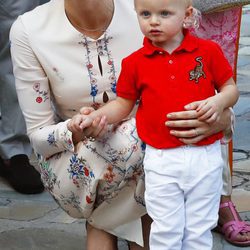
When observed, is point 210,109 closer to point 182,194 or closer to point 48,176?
point 182,194

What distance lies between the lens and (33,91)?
312 centimetres

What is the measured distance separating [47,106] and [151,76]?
526 millimetres

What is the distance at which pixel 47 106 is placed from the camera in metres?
3.14

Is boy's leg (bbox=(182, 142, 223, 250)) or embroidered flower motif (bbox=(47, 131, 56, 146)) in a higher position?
embroidered flower motif (bbox=(47, 131, 56, 146))

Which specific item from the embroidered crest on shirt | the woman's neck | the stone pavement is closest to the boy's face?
the embroidered crest on shirt

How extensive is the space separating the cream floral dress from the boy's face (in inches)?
14.5

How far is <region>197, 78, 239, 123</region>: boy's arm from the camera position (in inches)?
107

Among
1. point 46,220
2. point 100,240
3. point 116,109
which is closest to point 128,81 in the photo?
point 116,109

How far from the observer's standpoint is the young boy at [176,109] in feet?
8.99

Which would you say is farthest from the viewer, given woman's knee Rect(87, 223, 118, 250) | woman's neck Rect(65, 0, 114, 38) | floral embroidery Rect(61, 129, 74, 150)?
woman's knee Rect(87, 223, 118, 250)

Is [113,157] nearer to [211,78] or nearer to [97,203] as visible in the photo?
[97,203]

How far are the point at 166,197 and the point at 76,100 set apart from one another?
56cm

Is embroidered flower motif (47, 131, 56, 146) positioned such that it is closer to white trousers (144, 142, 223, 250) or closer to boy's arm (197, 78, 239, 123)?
white trousers (144, 142, 223, 250)

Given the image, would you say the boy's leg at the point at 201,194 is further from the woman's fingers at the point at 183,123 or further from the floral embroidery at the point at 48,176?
the floral embroidery at the point at 48,176
